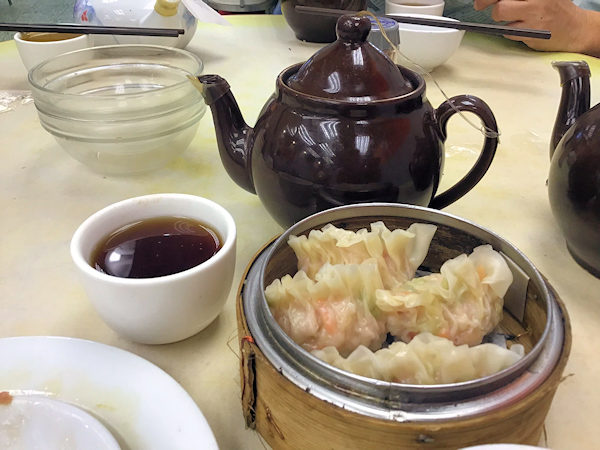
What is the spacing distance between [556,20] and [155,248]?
6.88ft

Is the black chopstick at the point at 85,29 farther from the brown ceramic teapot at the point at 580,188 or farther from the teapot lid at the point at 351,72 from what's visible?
the brown ceramic teapot at the point at 580,188

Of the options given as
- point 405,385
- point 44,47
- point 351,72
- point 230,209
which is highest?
point 351,72

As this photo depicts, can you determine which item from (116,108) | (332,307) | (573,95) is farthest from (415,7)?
(332,307)

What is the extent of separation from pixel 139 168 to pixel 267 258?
744 millimetres

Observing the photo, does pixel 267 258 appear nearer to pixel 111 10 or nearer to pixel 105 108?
pixel 105 108

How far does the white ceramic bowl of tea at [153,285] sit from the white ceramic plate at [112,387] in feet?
0.21

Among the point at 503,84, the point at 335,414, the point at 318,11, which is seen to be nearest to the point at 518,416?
the point at 335,414

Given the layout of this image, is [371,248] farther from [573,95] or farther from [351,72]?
[573,95]

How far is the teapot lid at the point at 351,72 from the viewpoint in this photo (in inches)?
33.7

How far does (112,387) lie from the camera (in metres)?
0.68

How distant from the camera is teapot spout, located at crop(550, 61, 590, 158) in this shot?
1065 millimetres

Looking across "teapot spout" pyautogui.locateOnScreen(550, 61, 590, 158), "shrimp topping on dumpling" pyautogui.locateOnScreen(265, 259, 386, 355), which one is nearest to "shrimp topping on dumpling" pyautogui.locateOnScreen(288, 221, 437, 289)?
"shrimp topping on dumpling" pyautogui.locateOnScreen(265, 259, 386, 355)

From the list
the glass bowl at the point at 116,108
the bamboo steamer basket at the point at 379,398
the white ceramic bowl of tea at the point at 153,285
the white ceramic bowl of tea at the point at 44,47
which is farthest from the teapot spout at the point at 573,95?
the white ceramic bowl of tea at the point at 44,47

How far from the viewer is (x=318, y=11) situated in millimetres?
1241
